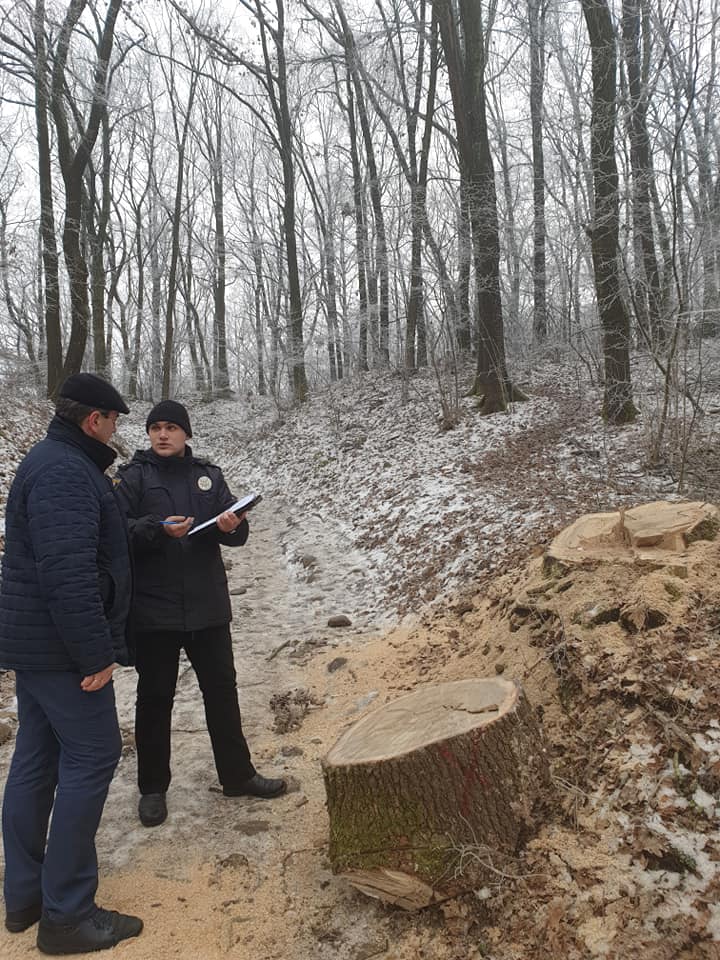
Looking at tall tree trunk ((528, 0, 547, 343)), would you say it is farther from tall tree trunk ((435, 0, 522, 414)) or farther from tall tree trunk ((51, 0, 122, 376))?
tall tree trunk ((51, 0, 122, 376))

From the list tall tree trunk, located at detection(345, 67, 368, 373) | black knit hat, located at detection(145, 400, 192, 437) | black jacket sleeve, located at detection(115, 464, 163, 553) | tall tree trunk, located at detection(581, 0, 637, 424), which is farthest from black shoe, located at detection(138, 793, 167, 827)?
tall tree trunk, located at detection(345, 67, 368, 373)

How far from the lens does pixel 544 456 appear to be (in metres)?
8.64

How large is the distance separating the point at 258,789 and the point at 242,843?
1.25ft

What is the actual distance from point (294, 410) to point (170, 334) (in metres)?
5.89

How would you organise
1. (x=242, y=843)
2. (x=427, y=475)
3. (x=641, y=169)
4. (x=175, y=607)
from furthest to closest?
(x=427, y=475) → (x=641, y=169) → (x=175, y=607) → (x=242, y=843)

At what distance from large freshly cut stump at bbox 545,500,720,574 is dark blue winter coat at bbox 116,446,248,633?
A: 2.23 m

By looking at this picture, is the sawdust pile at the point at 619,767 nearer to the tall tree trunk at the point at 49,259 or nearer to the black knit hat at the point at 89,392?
the black knit hat at the point at 89,392

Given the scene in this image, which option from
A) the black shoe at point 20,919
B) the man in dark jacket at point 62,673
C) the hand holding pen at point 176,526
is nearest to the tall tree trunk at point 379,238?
the hand holding pen at point 176,526

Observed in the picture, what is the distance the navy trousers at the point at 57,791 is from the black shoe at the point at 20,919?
0.07 feet

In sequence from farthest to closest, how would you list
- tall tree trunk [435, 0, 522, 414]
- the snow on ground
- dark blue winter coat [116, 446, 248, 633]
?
tall tree trunk [435, 0, 522, 414] < the snow on ground < dark blue winter coat [116, 446, 248, 633]

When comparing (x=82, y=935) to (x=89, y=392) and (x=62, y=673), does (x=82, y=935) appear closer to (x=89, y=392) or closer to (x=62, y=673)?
(x=62, y=673)

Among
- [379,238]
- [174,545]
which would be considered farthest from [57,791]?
[379,238]

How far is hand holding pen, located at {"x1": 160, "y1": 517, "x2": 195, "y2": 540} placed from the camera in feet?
9.99

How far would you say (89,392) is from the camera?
257 centimetres
